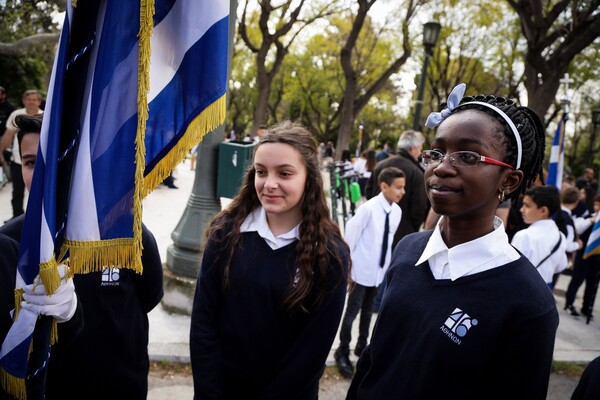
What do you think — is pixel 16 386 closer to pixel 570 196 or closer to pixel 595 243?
pixel 595 243

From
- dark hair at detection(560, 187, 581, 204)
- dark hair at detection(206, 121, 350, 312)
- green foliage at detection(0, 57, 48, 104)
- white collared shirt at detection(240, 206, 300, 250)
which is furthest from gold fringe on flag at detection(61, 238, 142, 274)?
green foliage at detection(0, 57, 48, 104)

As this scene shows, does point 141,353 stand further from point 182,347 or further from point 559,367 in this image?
point 559,367

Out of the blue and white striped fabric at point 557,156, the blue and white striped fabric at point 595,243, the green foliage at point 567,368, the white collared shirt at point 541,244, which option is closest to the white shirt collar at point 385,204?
the white collared shirt at point 541,244

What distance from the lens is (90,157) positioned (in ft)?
4.70

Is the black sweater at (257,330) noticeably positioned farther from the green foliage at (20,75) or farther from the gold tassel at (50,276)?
the green foliage at (20,75)

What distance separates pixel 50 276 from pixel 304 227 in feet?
3.84

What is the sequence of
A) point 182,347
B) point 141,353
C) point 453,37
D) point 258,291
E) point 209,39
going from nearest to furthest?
point 209,39
point 258,291
point 141,353
point 182,347
point 453,37

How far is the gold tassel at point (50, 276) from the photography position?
1.31 meters

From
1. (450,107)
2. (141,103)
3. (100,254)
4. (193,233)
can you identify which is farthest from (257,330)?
(193,233)

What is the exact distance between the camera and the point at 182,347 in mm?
3980

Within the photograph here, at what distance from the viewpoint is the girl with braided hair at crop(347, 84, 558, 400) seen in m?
1.34

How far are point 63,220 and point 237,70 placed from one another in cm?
3454

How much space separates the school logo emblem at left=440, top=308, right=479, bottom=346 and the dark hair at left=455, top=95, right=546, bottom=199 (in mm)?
496

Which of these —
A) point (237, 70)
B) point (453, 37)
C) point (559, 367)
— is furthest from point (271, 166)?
point (237, 70)
